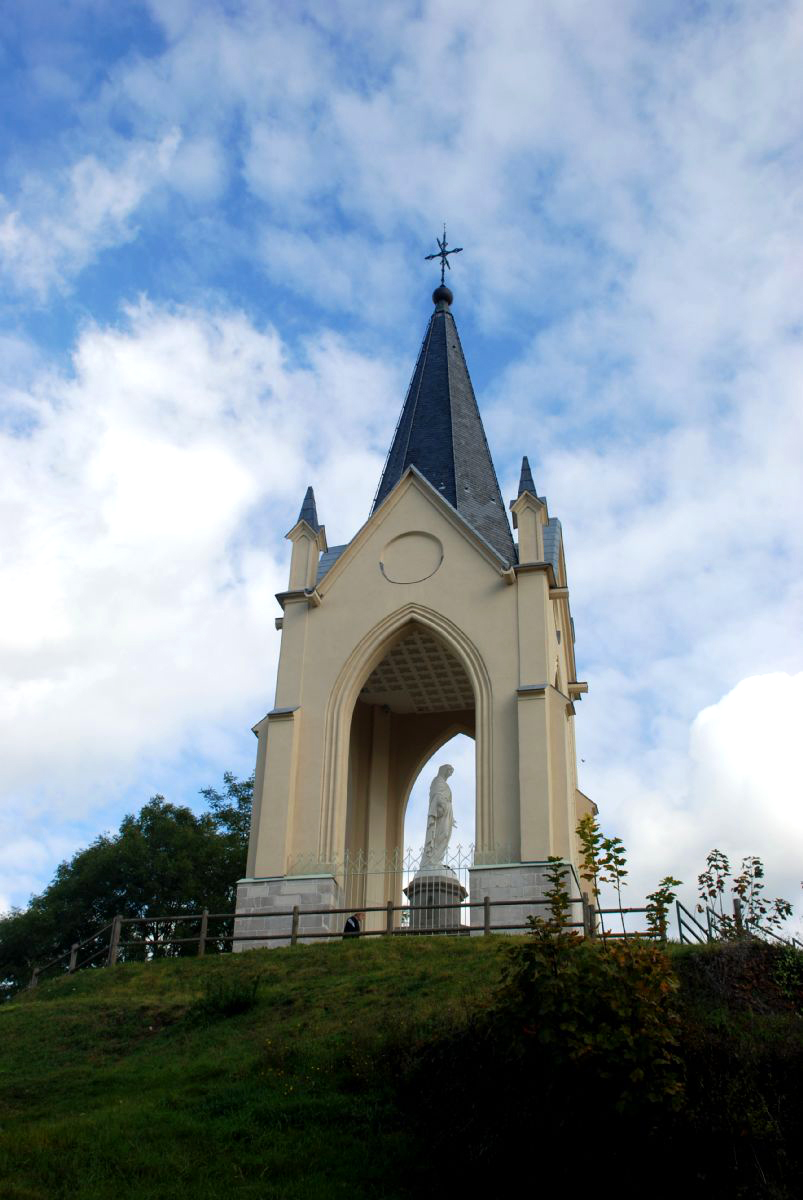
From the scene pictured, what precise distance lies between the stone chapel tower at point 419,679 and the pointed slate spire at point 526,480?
0.14ft

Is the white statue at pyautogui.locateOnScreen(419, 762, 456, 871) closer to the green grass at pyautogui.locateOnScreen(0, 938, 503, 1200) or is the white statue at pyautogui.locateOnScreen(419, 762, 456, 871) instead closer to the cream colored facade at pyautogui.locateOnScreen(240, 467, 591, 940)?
the cream colored facade at pyautogui.locateOnScreen(240, 467, 591, 940)

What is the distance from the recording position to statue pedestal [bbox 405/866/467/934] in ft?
76.6

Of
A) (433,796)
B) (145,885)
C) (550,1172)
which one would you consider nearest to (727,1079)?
(550,1172)

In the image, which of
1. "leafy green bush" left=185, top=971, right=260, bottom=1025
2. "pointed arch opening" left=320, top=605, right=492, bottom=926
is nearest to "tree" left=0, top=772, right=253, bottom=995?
"pointed arch opening" left=320, top=605, right=492, bottom=926

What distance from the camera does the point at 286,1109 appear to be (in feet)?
41.7

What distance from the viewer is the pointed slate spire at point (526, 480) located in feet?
91.2

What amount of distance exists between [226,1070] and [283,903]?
9402 millimetres

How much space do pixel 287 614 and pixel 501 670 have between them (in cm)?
533

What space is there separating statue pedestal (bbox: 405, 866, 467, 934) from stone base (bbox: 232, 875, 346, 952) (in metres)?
1.52

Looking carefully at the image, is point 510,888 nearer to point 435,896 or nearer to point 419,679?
point 435,896

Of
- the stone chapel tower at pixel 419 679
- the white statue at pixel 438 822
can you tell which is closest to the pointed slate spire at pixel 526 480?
the stone chapel tower at pixel 419 679

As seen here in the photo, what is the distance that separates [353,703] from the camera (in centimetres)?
2633

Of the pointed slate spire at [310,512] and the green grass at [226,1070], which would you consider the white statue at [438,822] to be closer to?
the green grass at [226,1070]

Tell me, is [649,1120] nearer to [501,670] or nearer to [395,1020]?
[395,1020]
